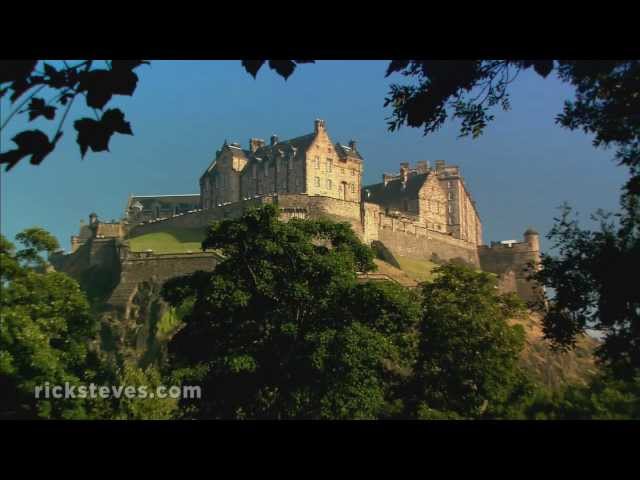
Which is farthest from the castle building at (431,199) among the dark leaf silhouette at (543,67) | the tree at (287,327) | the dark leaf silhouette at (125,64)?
the dark leaf silhouette at (125,64)

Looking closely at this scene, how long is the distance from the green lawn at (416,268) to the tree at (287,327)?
33676 mm

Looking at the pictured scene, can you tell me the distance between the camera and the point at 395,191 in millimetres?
81562

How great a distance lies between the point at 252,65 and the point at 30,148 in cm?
224

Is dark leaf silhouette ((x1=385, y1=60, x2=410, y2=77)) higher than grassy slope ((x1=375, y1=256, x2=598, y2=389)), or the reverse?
dark leaf silhouette ((x1=385, y1=60, x2=410, y2=77))

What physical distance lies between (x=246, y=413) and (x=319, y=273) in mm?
5179

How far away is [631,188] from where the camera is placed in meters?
9.94

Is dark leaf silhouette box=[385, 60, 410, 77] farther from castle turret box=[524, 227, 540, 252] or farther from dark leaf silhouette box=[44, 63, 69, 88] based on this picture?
castle turret box=[524, 227, 540, 252]

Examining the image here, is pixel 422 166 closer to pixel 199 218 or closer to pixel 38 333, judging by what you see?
pixel 199 218

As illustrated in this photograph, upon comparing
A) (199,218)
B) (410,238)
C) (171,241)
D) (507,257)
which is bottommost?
(507,257)

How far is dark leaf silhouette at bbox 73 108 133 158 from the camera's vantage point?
5.68 metres

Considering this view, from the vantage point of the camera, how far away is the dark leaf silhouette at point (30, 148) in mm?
5410

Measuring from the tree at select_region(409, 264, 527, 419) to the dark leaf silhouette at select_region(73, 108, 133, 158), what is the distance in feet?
63.9

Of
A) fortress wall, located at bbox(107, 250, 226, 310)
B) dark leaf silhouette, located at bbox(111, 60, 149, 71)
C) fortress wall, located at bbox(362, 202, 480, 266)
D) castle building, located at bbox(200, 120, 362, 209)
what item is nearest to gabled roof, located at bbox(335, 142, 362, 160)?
castle building, located at bbox(200, 120, 362, 209)

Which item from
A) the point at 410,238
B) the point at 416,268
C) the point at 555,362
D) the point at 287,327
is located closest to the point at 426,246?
the point at 410,238
